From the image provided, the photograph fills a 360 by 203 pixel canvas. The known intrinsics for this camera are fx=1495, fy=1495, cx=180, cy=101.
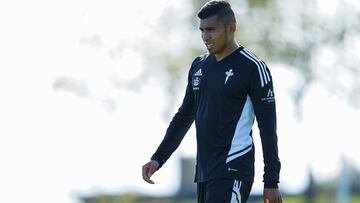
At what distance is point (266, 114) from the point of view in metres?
11.3

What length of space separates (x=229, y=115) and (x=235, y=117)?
1.9 inches

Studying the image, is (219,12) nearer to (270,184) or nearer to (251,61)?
(251,61)

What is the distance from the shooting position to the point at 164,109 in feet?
119

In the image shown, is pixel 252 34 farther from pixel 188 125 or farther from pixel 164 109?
pixel 188 125

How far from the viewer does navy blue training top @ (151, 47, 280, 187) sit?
1127cm

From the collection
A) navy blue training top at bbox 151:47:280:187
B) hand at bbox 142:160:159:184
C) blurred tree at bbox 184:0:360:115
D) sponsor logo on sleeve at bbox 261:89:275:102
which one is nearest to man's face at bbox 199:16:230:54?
navy blue training top at bbox 151:47:280:187

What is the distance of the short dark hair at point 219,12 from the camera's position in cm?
1146

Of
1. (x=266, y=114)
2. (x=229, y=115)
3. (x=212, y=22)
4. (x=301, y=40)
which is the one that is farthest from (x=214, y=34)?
(x=301, y=40)

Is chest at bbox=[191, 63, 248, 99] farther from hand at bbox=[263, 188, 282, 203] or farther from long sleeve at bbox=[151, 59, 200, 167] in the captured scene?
hand at bbox=[263, 188, 282, 203]

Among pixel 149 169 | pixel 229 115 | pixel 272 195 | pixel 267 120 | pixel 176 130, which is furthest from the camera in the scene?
pixel 176 130

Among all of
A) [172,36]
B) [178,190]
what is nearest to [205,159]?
[178,190]

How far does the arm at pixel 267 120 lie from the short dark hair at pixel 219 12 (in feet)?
1.49

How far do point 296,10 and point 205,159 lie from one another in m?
22.7

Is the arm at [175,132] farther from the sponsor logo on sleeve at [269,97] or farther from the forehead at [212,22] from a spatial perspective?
the sponsor logo on sleeve at [269,97]
